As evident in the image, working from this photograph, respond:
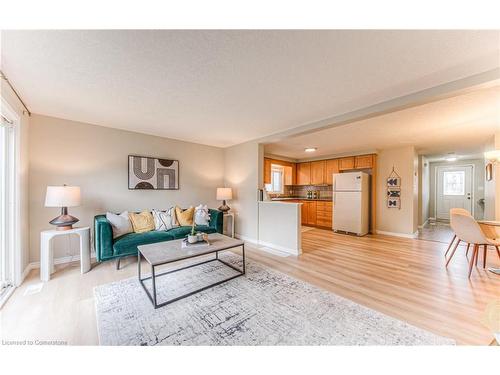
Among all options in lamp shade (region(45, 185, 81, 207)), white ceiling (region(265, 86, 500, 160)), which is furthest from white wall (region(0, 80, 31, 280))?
white ceiling (region(265, 86, 500, 160))

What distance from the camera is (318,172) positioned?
641 cm

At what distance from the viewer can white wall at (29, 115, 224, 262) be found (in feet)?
9.54

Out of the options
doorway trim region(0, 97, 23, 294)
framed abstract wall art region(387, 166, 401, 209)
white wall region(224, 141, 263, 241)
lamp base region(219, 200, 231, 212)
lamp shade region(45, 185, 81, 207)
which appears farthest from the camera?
framed abstract wall art region(387, 166, 401, 209)

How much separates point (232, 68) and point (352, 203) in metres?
4.65

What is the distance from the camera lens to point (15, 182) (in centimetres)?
234

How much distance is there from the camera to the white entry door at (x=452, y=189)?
21.4 feet

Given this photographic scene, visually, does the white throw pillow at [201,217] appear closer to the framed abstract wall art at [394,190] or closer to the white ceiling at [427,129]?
the white ceiling at [427,129]

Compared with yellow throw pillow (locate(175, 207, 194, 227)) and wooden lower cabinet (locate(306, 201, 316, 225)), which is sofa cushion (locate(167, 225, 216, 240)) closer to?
yellow throw pillow (locate(175, 207, 194, 227))

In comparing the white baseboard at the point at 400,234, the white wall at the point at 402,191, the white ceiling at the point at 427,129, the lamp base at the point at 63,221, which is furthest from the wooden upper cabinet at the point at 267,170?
the lamp base at the point at 63,221

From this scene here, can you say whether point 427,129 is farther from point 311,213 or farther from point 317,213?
point 311,213

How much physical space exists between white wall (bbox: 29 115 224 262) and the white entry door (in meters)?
8.65

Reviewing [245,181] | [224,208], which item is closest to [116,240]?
[224,208]
